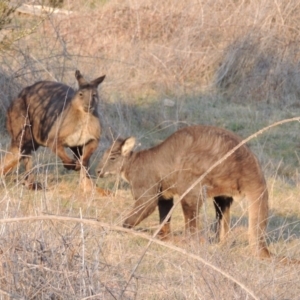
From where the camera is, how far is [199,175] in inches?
290

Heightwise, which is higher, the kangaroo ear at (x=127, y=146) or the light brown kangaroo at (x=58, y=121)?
the kangaroo ear at (x=127, y=146)

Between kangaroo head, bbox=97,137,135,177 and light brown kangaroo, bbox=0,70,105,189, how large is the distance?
1103 mm

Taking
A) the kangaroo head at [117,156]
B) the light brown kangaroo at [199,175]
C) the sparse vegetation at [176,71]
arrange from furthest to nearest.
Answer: the sparse vegetation at [176,71] → the kangaroo head at [117,156] → the light brown kangaroo at [199,175]

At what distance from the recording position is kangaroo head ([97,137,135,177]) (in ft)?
26.4

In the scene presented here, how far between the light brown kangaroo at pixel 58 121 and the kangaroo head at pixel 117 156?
1.10 metres

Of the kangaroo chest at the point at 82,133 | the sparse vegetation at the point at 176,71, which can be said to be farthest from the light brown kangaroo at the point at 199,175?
the kangaroo chest at the point at 82,133

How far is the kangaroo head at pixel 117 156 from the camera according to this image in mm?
8047

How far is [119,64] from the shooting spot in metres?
13.2

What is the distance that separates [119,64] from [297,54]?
278 centimetres

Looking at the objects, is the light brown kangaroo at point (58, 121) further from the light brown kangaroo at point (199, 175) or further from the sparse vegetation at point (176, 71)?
the light brown kangaroo at point (199, 175)

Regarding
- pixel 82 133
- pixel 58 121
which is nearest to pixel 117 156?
pixel 82 133

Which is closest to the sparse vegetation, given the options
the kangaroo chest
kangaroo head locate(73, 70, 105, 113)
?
the kangaroo chest

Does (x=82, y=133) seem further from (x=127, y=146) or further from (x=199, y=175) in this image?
(x=199, y=175)

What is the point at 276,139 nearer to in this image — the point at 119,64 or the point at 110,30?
the point at 119,64
